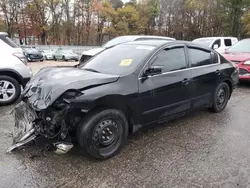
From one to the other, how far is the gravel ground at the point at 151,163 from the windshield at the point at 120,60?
1.10 metres

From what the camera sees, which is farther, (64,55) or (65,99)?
(64,55)

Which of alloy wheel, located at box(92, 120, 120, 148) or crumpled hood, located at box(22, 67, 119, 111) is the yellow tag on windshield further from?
alloy wheel, located at box(92, 120, 120, 148)

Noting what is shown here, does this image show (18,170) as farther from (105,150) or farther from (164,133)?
(164,133)

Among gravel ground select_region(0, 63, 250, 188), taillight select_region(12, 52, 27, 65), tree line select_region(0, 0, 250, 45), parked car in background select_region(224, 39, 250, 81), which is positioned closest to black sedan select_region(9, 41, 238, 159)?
gravel ground select_region(0, 63, 250, 188)

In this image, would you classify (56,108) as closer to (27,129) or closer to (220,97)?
(27,129)

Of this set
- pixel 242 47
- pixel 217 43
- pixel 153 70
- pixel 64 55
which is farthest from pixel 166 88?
pixel 64 55

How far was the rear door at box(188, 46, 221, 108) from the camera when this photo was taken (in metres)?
4.08

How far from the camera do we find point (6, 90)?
208 inches

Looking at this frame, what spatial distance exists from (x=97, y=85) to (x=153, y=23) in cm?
4296

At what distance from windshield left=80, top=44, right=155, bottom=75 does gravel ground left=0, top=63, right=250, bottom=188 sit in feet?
3.61

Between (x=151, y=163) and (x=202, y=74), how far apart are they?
6.65ft

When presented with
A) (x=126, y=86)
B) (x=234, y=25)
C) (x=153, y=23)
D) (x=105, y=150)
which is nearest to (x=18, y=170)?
(x=105, y=150)

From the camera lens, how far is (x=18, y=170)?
2771 mm

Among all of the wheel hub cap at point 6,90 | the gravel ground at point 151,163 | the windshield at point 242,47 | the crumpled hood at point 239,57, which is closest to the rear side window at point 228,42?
the windshield at point 242,47
